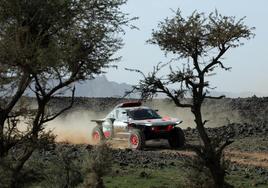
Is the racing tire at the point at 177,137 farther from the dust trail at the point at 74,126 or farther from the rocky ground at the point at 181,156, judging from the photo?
the dust trail at the point at 74,126

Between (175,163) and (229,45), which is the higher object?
(229,45)

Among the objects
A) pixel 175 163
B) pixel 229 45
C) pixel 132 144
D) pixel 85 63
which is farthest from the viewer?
pixel 132 144

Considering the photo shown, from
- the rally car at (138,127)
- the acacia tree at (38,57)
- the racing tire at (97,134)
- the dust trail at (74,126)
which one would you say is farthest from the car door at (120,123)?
the acacia tree at (38,57)

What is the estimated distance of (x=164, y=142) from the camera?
29281 millimetres

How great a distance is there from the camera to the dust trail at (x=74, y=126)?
3288 centimetres

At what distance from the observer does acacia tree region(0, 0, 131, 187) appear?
12.8 m

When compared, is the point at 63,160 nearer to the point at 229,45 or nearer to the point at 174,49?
the point at 174,49

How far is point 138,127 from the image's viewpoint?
25.8m

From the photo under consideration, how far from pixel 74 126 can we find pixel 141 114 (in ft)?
53.5

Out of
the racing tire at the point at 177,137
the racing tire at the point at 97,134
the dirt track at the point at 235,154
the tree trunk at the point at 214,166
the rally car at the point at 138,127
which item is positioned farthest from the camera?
the racing tire at the point at 97,134

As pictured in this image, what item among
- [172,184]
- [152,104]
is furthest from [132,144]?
[152,104]

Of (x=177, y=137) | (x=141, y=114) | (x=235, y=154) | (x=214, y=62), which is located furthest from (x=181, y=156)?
(x=214, y=62)

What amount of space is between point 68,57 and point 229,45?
3.92 m

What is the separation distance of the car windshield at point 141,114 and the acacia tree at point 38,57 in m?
11.9
